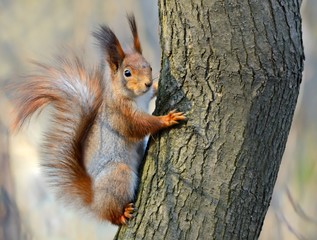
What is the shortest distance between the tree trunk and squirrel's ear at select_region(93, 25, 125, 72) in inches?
9.4

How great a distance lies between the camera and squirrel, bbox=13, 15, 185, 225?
1932 millimetres

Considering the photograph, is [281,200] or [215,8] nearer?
[215,8]

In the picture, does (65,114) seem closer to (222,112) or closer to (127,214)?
(127,214)

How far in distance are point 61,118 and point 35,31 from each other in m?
3.10

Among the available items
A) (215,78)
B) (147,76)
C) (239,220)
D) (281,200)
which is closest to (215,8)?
(215,78)

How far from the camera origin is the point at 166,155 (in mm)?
1740

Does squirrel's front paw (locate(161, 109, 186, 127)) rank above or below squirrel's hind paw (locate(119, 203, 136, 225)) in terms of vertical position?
above

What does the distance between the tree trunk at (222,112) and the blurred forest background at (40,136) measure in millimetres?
2630

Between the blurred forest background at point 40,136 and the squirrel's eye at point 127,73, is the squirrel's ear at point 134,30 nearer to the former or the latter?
the squirrel's eye at point 127,73

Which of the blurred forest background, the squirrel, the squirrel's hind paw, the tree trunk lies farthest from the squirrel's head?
the blurred forest background

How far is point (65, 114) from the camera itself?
2014mm

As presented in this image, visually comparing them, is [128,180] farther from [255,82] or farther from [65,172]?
[255,82]

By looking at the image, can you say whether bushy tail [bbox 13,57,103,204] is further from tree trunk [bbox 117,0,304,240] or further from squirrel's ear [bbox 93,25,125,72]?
tree trunk [bbox 117,0,304,240]

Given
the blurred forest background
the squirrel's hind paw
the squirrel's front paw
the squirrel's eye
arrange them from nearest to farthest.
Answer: the squirrel's front paw → the squirrel's hind paw → the squirrel's eye → the blurred forest background
